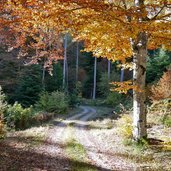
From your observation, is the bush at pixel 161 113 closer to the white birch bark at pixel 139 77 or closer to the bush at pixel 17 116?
the white birch bark at pixel 139 77

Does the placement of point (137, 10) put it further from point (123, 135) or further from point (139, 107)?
point (123, 135)

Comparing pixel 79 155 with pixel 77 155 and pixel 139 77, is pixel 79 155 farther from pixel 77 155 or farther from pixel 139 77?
pixel 139 77

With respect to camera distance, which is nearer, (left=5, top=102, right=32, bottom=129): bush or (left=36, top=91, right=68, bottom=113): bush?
(left=5, top=102, right=32, bottom=129): bush

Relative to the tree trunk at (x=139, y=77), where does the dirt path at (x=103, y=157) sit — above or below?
below

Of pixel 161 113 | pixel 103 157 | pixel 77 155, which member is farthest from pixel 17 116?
pixel 103 157

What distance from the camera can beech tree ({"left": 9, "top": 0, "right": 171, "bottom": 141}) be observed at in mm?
7352

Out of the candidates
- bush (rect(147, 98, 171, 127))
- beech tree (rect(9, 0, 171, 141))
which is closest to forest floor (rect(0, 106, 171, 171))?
beech tree (rect(9, 0, 171, 141))

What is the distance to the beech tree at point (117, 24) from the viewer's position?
7352 mm

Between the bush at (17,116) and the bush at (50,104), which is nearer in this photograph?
the bush at (17,116)

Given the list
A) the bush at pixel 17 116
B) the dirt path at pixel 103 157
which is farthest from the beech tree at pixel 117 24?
the bush at pixel 17 116

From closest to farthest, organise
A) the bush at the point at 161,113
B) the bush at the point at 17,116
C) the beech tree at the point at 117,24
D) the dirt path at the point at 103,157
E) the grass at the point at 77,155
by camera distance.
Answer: the beech tree at the point at 117,24 < the grass at the point at 77,155 < the dirt path at the point at 103,157 < the bush at the point at 161,113 < the bush at the point at 17,116

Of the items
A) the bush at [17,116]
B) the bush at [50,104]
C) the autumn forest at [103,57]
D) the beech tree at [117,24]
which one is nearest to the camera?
the beech tree at [117,24]

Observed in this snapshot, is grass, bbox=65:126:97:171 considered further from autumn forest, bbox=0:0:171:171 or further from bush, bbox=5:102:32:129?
bush, bbox=5:102:32:129

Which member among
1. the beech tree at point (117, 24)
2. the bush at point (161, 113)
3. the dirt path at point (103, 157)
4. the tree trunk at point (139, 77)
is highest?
the beech tree at point (117, 24)
